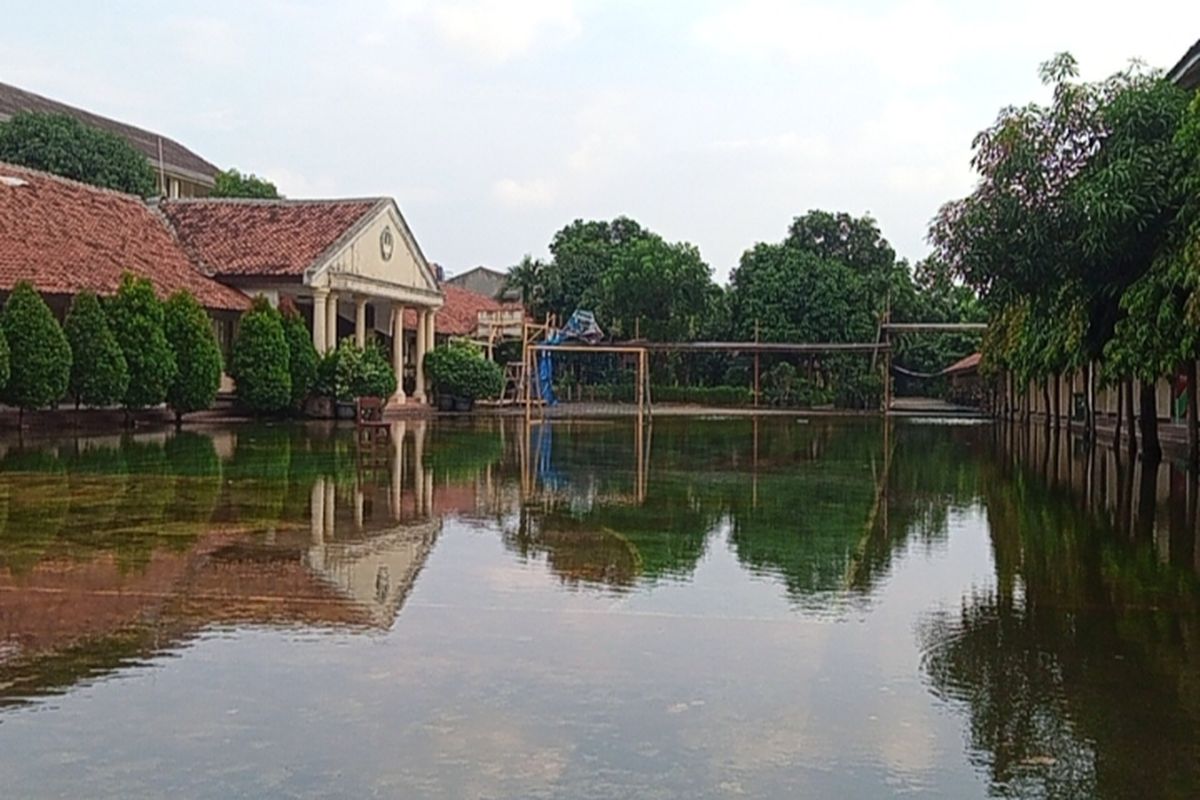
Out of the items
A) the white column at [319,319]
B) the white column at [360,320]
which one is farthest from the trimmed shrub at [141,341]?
the white column at [360,320]

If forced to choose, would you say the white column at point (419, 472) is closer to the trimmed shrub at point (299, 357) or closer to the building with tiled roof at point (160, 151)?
the trimmed shrub at point (299, 357)

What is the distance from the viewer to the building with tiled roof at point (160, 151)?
52.5 metres

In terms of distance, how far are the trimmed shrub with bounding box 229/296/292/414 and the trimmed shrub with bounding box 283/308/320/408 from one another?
51 centimetres

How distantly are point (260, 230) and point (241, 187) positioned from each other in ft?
48.8

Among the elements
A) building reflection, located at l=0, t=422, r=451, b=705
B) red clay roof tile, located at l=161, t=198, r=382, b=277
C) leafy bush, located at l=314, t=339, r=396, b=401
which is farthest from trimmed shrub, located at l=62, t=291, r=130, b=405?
red clay roof tile, located at l=161, t=198, r=382, b=277

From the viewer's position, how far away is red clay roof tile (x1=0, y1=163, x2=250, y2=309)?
25.2 metres

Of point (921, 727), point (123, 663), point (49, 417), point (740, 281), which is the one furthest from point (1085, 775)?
point (740, 281)

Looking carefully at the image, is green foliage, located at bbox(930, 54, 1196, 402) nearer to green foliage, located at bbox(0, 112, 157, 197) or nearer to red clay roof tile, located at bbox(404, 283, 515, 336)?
red clay roof tile, located at bbox(404, 283, 515, 336)

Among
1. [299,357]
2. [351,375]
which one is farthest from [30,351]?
[351,375]

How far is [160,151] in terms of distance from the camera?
5534cm

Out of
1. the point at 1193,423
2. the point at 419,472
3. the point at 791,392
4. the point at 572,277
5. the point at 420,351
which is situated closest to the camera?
the point at 419,472

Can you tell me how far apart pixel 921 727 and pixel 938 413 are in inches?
1636

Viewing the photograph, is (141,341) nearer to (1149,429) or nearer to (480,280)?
(1149,429)

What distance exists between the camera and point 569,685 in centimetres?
544
